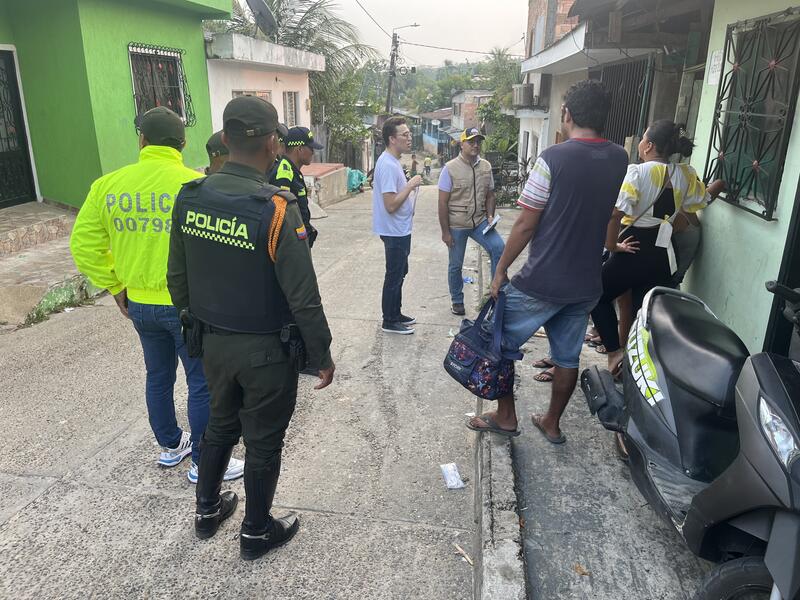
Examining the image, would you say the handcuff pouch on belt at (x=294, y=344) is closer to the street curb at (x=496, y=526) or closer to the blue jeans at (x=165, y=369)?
the blue jeans at (x=165, y=369)

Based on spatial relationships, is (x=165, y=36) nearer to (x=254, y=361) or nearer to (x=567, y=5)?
(x=254, y=361)

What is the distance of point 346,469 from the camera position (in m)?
3.17

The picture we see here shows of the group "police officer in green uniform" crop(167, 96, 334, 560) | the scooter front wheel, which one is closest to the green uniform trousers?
"police officer in green uniform" crop(167, 96, 334, 560)

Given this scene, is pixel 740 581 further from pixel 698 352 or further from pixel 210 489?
pixel 210 489

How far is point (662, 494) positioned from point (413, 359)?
252 cm

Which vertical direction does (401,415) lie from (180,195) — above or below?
below

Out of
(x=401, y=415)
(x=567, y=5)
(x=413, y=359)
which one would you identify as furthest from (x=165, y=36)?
(x=567, y=5)

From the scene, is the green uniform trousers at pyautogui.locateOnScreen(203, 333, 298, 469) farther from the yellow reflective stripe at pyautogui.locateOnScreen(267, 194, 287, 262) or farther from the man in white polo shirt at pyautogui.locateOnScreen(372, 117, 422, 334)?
the man in white polo shirt at pyautogui.locateOnScreen(372, 117, 422, 334)

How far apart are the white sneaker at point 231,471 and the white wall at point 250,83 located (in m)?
6.59

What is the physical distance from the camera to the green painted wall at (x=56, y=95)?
269 inches

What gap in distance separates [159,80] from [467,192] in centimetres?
583

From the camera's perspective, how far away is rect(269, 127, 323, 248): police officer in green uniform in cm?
402

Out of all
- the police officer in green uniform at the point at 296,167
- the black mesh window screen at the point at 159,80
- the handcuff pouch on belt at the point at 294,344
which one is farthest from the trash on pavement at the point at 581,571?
the black mesh window screen at the point at 159,80

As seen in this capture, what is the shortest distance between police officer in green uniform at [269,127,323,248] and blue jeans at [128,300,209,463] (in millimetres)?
1424
